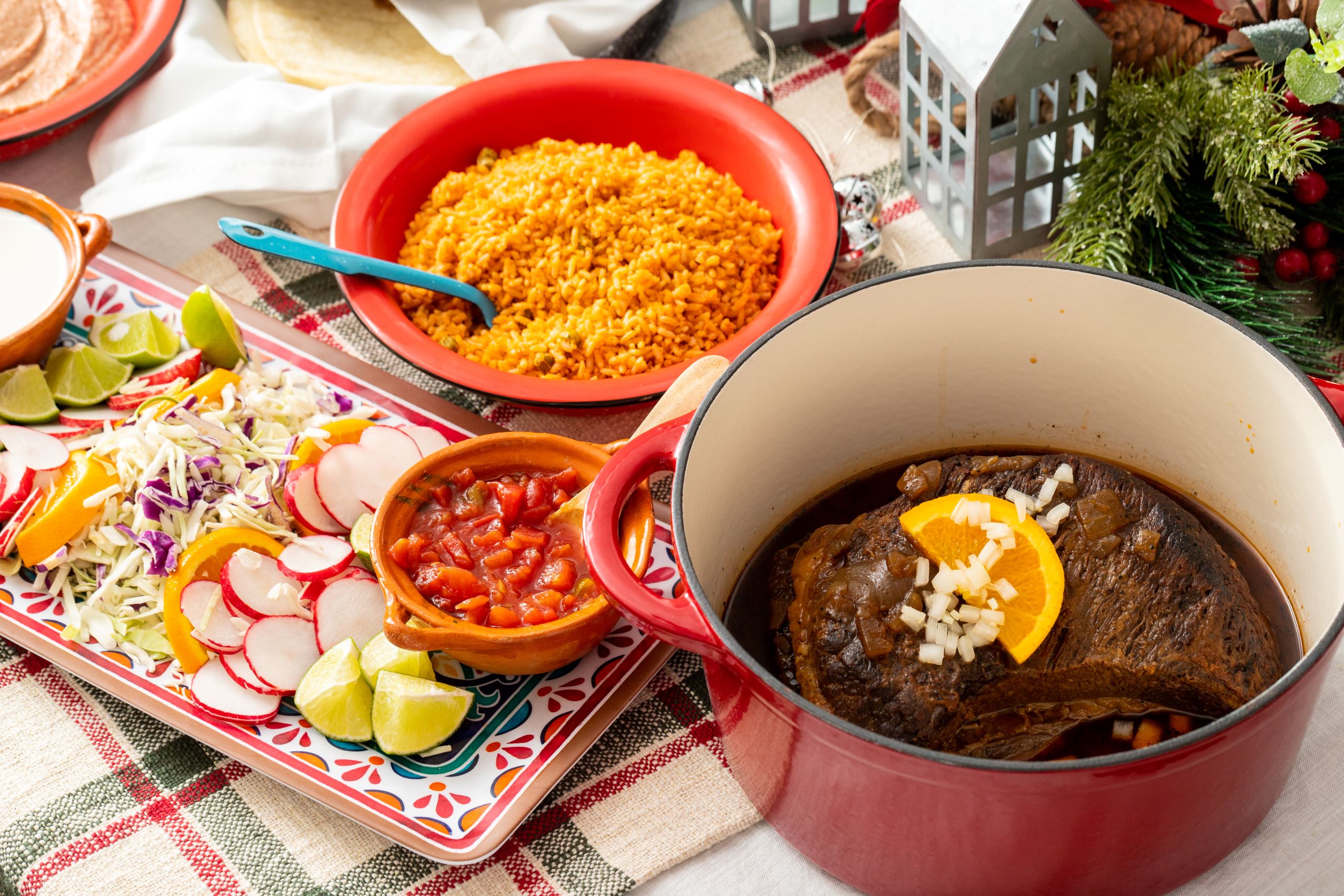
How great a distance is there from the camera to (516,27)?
2.18 m

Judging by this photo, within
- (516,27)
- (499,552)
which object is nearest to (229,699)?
(499,552)

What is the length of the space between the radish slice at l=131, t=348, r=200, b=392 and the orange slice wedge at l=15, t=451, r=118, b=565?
0.64 feet

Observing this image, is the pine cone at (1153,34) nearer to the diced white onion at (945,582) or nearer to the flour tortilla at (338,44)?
the diced white onion at (945,582)

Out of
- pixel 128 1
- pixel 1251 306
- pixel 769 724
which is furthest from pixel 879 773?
pixel 128 1

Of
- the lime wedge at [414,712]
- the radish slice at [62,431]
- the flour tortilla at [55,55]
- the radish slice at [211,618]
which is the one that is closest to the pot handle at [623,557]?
the lime wedge at [414,712]

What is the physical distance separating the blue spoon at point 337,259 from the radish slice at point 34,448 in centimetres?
38

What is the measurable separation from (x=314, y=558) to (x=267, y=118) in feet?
3.07

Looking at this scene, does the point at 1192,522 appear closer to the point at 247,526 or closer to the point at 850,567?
the point at 850,567

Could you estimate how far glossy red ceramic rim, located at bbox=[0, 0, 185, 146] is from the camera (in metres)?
2.02

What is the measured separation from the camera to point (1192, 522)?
1.21 meters

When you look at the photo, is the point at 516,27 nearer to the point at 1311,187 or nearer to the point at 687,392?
the point at 687,392

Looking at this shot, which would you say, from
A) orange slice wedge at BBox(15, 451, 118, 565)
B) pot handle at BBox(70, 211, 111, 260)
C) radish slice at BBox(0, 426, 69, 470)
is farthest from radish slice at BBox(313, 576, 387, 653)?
pot handle at BBox(70, 211, 111, 260)

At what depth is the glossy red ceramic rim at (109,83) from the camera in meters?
2.02

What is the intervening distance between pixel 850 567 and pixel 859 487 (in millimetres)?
187
